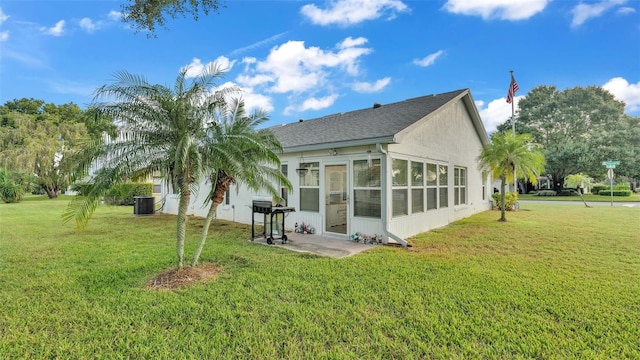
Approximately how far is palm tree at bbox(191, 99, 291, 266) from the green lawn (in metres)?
1.53

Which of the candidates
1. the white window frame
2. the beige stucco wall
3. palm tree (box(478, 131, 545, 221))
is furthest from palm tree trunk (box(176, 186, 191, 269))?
palm tree (box(478, 131, 545, 221))

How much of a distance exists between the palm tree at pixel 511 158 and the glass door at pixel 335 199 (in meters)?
6.29

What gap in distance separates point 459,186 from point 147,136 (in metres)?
11.3

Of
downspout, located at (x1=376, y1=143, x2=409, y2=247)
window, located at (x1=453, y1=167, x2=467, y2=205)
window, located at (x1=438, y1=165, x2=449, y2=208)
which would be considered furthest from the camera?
window, located at (x1=453, y1=167, x2=467, y2=205)

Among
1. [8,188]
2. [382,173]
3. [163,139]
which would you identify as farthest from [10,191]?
[382,173]

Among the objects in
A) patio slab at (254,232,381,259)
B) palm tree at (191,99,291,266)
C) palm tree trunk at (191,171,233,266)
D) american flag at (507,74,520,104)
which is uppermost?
american flag at (507,74,520,104)

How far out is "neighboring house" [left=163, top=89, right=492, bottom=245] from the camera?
23.6 feet

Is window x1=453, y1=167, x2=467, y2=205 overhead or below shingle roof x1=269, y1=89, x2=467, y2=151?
below

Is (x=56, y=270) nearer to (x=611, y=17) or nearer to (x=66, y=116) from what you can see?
(x=611, y=17)

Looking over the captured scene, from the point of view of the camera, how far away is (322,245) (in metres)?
7.00

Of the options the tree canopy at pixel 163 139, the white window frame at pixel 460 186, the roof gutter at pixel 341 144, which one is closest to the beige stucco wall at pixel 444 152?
the white window frame at pixel 460 186

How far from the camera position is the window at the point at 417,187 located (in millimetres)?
8242

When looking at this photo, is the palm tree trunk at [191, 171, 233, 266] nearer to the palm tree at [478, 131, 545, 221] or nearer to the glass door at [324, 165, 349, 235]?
the glass door at [324, 165, 349, 235]

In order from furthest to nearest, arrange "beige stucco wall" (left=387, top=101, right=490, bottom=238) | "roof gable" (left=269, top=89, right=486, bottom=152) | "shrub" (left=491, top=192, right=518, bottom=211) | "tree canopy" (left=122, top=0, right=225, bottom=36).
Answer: "shrub" (left=491, top=192, right=518, bottom=211), "beige stucco wall" (left=387, top=101, right=490, bottom=238), "roof gable" (left=269, top=89, right=486, bottom=152), "tree canopy" (left=122, top=0, right=225, bottom=36)
